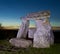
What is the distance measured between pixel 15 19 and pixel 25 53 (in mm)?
2882

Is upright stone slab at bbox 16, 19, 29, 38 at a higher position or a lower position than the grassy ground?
higher

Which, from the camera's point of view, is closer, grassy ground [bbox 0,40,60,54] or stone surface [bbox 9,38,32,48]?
grassy ground [bbox 0,40,60,54]

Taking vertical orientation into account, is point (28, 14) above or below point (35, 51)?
above

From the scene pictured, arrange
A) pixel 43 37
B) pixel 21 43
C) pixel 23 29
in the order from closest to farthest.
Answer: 1. pixel 43 37
2. pixel 21 43
3. pixel 23 29

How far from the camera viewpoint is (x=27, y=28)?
11836 mm

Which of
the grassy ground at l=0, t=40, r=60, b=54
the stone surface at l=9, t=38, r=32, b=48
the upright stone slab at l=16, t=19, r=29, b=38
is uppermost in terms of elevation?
the upright stone slab at l=16, t=19, r=29, b=38

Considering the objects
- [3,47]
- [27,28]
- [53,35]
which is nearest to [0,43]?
[3,47]

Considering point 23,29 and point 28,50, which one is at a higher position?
point 23,29

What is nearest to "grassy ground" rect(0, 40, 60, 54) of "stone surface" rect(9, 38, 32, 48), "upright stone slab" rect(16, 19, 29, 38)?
"stone surface" rect(9, 38, 32, 48)

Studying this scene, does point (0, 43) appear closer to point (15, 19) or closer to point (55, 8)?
point (15, 19)

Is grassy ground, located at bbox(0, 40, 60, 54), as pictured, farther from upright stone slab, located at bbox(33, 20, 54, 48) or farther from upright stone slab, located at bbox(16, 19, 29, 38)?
upright stone slab, located at bbox(16, 19, 29, 38)

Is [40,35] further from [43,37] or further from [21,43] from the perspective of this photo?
[21,43]

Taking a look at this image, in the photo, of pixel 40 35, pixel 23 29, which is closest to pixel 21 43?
pixel 40 35

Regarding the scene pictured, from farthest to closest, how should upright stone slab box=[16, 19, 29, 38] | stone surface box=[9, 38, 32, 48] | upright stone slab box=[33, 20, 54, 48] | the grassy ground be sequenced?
upright stone slab box=[16, 19, 29, 38] → stone surface box=[9, 38, 32, 48] → upright stone slab box=[33, 20, 54, 48] → the grassy ground
